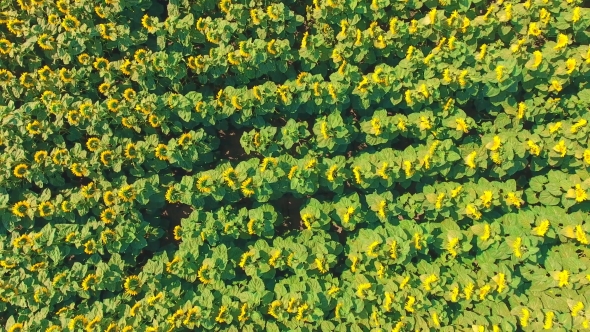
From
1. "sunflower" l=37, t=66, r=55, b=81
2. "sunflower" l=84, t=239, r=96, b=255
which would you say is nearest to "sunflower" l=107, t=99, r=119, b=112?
"sunflower" l=37, t=66, r=55, b=81

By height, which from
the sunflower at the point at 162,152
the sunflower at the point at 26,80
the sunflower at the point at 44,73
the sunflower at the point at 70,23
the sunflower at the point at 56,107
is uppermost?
the sunflower at the point at 70,23

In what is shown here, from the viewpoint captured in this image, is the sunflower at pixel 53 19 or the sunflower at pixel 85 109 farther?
the sunflower at pixel 53 19

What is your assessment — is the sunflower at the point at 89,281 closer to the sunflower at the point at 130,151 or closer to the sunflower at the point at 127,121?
the sunflower at the point at 130,151

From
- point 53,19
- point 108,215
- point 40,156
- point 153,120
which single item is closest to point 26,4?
point 53,19

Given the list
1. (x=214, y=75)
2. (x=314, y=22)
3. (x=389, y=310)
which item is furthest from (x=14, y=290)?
(x=314, y=22)

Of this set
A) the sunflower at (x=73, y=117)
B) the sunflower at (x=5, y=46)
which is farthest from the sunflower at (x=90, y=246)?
the sunflower at (x=5, y=46)

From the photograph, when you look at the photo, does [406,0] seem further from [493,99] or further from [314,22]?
[493,99]
